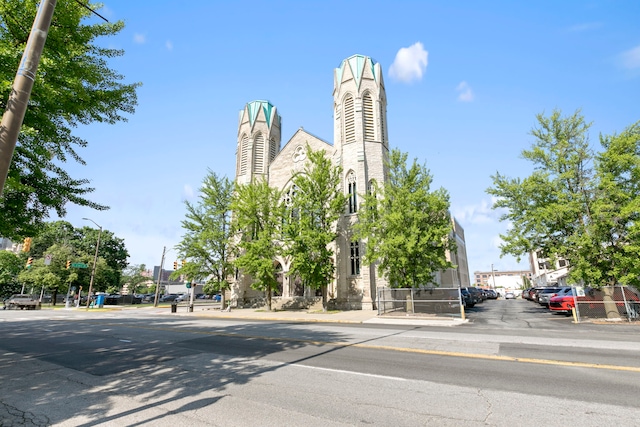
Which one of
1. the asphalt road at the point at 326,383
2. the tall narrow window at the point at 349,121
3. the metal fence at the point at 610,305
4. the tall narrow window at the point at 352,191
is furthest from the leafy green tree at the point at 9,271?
the metal fence at the point at 610,305

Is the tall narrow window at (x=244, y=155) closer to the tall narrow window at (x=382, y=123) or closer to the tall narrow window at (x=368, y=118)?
the tall narrow window at (x=368, y=118)

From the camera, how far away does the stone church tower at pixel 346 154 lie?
2773 centimetres

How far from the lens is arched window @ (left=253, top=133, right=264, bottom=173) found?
124 feet

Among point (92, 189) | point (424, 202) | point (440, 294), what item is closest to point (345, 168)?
point (424, 202)

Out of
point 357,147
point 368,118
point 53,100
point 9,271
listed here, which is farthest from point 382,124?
point 9,271

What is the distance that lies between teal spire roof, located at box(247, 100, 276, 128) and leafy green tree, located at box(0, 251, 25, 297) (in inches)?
1928

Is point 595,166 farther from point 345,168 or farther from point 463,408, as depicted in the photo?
point 463,408

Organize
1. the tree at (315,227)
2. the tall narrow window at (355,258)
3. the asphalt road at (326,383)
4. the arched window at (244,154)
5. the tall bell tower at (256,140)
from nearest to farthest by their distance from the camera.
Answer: the asphalt road at (326,383), the tree at (315,227), the tall narrow window at (355,258), the tall bell tower at (256,140), the arched window at (244,154)

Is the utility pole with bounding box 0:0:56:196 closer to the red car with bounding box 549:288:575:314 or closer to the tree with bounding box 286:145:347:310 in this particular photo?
the tree with bounding box 286:145:347:310

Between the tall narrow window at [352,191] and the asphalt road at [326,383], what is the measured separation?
63.5 feet

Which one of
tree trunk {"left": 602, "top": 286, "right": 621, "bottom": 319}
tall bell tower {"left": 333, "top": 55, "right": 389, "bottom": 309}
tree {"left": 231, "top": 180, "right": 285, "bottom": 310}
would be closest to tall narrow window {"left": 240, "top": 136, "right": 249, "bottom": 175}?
tree {"left": 231, "top": 180, "right": 285, "bottom": 310}

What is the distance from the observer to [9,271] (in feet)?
178

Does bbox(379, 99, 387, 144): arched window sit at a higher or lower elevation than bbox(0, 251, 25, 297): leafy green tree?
higher

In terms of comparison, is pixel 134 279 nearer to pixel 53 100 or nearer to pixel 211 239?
pixel 211 239
